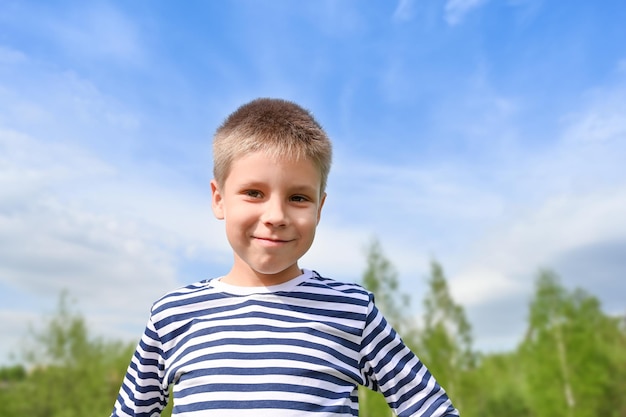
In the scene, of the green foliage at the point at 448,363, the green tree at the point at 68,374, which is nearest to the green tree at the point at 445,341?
the green foliage at the point at 448,363

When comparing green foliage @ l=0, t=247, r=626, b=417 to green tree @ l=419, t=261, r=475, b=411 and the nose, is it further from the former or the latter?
the nose

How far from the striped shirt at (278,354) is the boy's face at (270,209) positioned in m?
0.17

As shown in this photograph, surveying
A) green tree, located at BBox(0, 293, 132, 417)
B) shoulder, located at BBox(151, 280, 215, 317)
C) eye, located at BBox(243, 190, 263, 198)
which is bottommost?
shoulder, located at BBox(151, 280, 215, 317)

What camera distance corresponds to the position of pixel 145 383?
278cm

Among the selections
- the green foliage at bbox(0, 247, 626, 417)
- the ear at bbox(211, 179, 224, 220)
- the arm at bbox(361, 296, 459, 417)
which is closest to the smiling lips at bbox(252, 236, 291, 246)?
the ear at bbox(211, 179, 224, 220)

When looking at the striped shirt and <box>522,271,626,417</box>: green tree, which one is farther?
<box>522,271,626,417</box>: green tree

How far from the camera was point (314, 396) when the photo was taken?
2.38m

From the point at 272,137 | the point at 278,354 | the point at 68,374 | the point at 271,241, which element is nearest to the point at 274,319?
the point at 278,354

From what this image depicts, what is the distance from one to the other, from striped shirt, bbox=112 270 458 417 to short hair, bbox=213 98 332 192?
492 millimetres

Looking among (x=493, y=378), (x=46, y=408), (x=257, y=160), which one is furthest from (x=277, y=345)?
(x=493, y=378)

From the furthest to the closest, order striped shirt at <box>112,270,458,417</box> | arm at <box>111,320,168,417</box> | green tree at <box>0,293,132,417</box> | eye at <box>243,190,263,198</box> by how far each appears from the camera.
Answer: green tree at <box>0,293,132,417</box> → arm at <box>111,320,168,417</box> → eye at <box>243,190,263,198</box> → striped shirt at <box>112,270,458,417</box>

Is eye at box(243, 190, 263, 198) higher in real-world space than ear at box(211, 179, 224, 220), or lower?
lower

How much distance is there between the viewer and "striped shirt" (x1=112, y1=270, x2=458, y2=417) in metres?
2.38

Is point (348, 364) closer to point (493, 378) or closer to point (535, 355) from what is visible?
point (535, 355)
